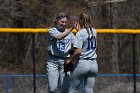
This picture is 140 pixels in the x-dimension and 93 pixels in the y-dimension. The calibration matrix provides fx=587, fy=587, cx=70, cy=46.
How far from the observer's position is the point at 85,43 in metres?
10.1

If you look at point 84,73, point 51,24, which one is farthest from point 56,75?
point 51,24

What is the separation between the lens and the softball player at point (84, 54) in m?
9.95

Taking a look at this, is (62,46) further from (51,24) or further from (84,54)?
(51,24)

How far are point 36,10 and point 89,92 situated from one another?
1334 centimetres

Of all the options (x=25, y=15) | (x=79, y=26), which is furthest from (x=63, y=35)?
(x=25, y=15)

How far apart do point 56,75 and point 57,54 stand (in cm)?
38

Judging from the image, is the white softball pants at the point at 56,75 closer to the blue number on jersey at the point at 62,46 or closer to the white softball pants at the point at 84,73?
the blue number on jersey at the point at 62,46

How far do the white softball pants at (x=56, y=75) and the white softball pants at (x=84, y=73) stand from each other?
0.41m

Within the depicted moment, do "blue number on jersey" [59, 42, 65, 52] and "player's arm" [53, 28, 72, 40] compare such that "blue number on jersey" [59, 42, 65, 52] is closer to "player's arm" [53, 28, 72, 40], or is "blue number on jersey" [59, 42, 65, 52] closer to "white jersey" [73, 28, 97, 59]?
"player's arm" [53, 28, 72, 40]

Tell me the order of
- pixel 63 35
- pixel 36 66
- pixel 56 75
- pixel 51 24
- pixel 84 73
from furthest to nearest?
pixel 51 24, pixel 36 66, pixel 56 75, pixel 63 35, pixel 84 73

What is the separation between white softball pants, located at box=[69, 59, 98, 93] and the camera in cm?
998

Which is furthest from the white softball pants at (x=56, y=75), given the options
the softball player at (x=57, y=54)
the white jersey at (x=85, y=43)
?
the white jersey at (x=85, y=43)

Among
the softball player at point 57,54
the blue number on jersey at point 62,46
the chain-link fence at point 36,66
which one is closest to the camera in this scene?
the softball player at point 57,54

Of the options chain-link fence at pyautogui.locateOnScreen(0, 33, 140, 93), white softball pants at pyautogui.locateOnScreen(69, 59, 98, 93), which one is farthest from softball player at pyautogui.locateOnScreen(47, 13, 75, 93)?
chain-link fence at pyautogui.locateOnScreen(0, 33, 140, 93)
